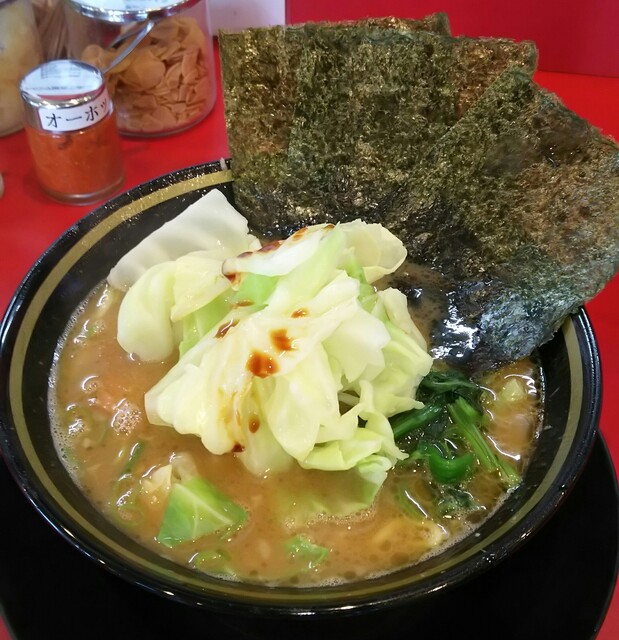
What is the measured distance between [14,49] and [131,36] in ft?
1.00

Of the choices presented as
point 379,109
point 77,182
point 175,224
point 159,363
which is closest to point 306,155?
point 379,109

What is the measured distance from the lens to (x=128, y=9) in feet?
5.51

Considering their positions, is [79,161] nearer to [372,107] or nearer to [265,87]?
[265,87]

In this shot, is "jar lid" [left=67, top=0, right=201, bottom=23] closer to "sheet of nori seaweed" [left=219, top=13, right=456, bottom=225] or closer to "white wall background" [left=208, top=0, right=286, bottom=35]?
"white wall background" [left=208, top=0, right=286, bottom=35]

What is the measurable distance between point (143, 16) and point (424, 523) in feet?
4.46

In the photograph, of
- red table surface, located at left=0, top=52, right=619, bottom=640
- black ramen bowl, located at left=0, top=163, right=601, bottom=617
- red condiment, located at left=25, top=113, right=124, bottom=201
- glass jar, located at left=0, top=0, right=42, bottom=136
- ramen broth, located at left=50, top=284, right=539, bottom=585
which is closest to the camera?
black ramen bowl, located at left=0, top=163, right=601, bottom=617

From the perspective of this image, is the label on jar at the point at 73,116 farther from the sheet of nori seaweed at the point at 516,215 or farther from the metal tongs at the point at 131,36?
the sheet of nori seaweed at the point at 516,215

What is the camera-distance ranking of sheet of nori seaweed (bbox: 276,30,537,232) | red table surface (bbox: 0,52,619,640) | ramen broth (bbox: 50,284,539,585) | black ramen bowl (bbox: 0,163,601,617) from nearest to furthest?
1. black ramen bowl (bbox: 0,163,601,617)
2. ramen broth (bbox: 50,284,539,585)
3. sheet of nori seaweed (bbox: 276,30,537,232)
4. red table surface (bbox: 0,52,619,640)

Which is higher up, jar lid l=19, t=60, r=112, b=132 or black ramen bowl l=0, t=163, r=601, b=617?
jar lid l=19, t=60, r=112, b=132

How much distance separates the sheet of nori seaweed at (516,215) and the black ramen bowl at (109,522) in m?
0.08

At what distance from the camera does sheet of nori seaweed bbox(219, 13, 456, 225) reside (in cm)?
125

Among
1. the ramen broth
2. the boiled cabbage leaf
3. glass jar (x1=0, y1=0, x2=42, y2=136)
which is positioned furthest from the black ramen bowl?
glass jar (x1=0, y1=0, x2=42, y2=136)

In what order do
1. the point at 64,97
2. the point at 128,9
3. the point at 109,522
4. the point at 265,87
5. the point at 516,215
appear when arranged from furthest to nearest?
the point at 128,9 → the point at 64,97 → the point at 265,87 → the point at 516,215 → the point at 109,522

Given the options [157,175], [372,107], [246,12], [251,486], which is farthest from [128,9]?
[251,486]
